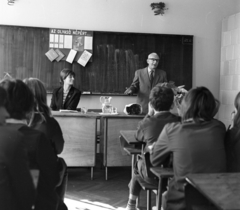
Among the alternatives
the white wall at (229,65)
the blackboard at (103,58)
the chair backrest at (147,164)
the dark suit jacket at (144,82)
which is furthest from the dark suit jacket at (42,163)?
the white wall at (229,65)

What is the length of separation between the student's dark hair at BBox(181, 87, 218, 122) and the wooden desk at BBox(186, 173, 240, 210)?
416mm

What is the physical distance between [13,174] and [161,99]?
5.16 ft

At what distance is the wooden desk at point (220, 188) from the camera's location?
4.18 ft

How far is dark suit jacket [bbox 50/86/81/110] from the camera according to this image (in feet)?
15.7

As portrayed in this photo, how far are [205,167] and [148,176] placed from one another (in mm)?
769

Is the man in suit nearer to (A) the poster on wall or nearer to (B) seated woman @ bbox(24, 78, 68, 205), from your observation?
(A) the poster on wall

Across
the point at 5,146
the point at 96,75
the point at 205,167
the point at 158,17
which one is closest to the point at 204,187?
the point at 205,167

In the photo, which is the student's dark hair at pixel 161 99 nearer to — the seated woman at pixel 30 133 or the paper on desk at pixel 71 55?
the seated woman at pixel 30 133

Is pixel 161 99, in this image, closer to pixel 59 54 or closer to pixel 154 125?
pixel 154 125

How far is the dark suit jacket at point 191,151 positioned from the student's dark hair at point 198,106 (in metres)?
0.04

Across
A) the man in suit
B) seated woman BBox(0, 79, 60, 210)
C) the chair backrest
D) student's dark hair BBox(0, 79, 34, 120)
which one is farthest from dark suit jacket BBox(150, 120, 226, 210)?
the man in suit

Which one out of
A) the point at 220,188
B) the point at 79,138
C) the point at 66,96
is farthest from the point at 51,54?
the point at 220,188

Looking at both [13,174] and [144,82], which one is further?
[144,82]

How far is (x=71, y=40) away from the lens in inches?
221
